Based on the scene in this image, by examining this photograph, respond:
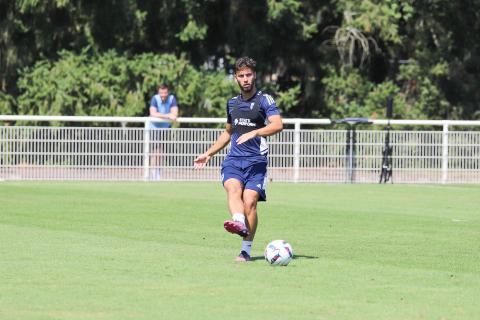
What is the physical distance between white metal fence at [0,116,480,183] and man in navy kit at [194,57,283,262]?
14939 mm

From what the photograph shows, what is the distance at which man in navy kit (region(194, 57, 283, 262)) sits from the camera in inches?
499

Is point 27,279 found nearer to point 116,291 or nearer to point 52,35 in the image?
point 116,291

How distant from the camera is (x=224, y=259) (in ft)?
41.5

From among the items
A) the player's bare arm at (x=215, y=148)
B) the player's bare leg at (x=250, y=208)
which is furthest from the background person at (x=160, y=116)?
the player's bare leg at (x=250, y=208)

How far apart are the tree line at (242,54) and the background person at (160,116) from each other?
4.59m

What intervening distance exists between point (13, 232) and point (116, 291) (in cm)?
544

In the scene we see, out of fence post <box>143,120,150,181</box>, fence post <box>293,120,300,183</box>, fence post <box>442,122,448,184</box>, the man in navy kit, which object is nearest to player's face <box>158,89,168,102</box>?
fence post <box>143,120,150,181</box>

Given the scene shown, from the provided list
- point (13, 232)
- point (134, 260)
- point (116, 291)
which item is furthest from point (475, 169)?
point (116, 291)

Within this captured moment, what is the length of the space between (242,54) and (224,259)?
951 inches

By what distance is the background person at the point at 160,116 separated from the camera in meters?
28.6

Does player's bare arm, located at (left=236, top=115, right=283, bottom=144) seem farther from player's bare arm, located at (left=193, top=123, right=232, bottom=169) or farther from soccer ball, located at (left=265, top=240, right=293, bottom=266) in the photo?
soccer ball, located at (left=265, top=240, right=293, bottom=266)

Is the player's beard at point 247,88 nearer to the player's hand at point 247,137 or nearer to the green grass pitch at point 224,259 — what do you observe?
the player's hand at point 247,137

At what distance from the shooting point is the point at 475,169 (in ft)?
97.8

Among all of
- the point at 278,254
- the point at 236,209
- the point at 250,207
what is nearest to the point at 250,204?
the point at 250,207
